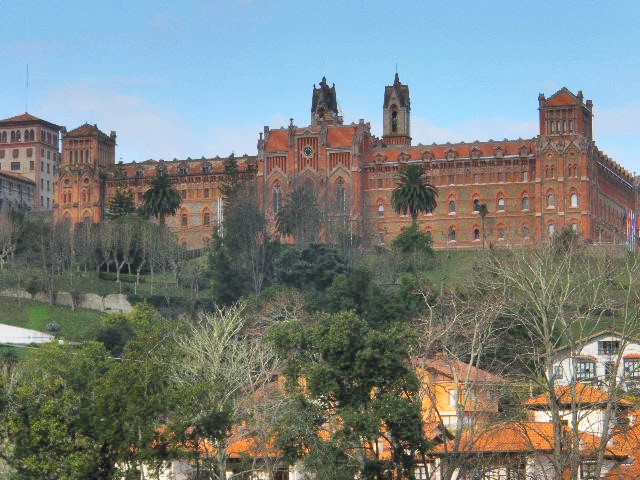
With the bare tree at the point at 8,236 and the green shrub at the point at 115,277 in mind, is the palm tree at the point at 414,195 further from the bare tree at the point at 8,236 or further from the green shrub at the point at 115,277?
the bare tree at the point at 8,236

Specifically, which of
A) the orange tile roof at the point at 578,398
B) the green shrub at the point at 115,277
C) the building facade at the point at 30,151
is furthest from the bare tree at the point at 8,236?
the orange tile roof at the point at 578,398

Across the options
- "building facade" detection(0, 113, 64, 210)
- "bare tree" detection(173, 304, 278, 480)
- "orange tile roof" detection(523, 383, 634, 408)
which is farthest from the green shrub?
"orange tile roof" detection(523, 383, 634, 408)

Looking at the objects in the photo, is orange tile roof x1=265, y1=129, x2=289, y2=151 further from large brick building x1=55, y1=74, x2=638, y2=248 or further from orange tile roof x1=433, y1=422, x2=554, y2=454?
orange tile roof x1=433, y1=422, x2=554, y2=454

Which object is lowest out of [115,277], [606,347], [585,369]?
[585,369]

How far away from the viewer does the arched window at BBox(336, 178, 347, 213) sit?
13012 cm

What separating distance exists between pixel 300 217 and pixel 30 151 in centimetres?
6556

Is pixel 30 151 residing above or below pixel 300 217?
above

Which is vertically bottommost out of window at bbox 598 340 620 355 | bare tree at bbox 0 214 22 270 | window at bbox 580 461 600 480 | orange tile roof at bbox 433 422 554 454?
window at bbox 580 461 600 480

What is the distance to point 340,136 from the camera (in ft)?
467

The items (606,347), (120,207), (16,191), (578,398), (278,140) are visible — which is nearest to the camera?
(578,398)

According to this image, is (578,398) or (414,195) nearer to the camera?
(578,398)

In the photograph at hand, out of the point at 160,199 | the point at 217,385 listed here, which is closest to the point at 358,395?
the point at 217,385

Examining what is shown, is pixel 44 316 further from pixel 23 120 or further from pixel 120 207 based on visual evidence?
pixel 23 120

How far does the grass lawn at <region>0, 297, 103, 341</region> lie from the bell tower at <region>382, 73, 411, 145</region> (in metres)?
48.7
